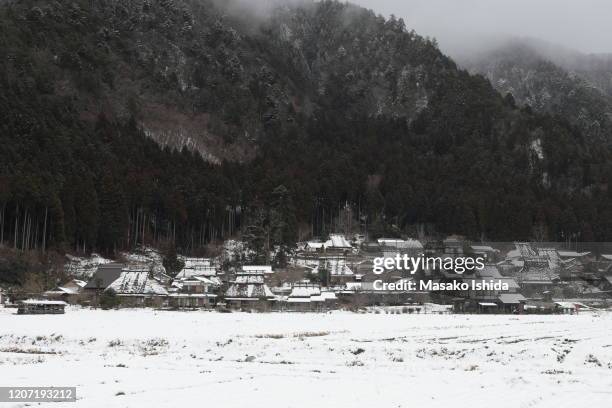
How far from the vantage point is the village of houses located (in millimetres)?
61938

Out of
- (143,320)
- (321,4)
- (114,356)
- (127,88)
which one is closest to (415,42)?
(321,4)

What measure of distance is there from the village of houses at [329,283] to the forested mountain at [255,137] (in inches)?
282

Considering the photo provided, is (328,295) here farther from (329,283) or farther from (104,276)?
(104,276)

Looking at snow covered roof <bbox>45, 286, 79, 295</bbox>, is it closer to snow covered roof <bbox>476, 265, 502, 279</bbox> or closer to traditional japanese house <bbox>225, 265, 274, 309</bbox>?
traditional japanese house <bbox>225, 265, 274, 309</bbox>

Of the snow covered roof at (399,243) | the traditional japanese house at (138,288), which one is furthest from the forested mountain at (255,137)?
the traditional japanese house at (138,288)

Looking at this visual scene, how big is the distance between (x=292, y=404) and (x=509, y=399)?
570cm

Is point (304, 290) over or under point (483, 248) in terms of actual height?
under

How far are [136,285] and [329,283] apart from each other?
72.9 ft

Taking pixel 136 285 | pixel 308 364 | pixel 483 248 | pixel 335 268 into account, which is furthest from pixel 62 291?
pixel 483 248

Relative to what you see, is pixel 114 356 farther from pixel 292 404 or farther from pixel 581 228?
pixel 581 228

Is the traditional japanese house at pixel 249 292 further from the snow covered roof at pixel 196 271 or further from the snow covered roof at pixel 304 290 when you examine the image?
the snow covered roof at pixel 196 271

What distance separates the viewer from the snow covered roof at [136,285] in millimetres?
63156

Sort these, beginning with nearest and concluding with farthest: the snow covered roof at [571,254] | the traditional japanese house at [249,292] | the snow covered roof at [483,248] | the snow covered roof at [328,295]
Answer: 1. the traditional japanese house at [249,292]
2. the snow covered roof at [328,295]
3. the snow covered roof at [483,248]
4. the snow covered roof at [571,254]

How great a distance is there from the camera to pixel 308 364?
77.4 feet
